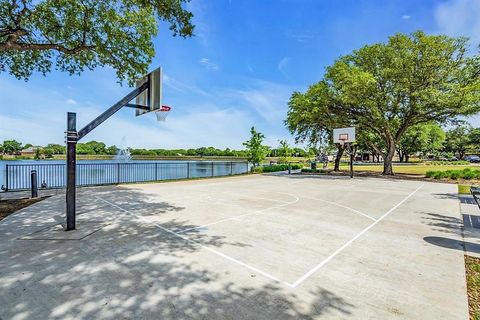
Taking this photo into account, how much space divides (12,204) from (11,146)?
268ft

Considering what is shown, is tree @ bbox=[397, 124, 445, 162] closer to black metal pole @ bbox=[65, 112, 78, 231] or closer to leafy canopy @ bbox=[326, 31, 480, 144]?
leafy canopy @ bbox=[326, 31, 480, 144]

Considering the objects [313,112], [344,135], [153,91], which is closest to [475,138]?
[344,135]

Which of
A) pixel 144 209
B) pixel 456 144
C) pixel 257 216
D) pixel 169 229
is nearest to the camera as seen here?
pixel 169 229

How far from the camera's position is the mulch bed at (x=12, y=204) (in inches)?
261

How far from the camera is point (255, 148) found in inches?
1038

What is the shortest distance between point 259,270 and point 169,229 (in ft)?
8.40

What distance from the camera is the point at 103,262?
3549mm

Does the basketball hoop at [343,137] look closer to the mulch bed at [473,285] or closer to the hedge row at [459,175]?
the hedge row at [459,175]

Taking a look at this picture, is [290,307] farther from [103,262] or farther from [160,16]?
[160,16]

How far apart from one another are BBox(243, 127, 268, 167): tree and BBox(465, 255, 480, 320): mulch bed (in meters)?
22.4

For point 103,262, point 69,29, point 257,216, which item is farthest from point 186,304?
point 69,29

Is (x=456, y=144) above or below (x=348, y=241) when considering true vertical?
above

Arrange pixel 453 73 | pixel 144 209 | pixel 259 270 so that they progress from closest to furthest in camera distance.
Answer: pixel 259 270 < pixel 144 209 < pixel 453 73

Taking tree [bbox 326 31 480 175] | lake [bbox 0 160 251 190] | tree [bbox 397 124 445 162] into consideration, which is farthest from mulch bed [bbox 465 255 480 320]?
tree [bbox 397 124 445 162]
